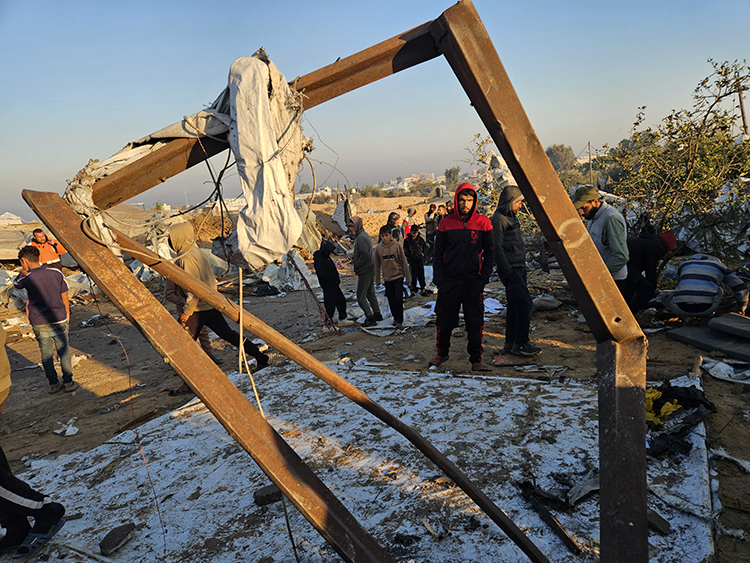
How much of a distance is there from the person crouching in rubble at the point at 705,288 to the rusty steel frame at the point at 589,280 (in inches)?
175

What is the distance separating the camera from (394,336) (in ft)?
21.9

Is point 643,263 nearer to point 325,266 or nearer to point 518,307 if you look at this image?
point 518,307

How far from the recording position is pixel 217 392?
1.58 meters

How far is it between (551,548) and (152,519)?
218 cm

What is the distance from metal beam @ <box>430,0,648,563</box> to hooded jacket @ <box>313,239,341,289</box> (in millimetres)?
5903

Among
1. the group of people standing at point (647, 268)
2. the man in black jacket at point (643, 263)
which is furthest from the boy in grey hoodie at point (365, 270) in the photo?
the man in black jacket at point (643, 263)

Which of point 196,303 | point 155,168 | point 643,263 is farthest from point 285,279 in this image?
point 155,168

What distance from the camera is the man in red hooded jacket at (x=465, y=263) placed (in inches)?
166

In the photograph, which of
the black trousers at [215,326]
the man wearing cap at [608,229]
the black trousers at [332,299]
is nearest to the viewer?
the man wearing cap at [608,229]

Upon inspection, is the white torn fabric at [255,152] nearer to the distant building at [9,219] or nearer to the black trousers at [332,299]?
the black trousers at [332,299]

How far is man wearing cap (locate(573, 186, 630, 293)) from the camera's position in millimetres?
4355

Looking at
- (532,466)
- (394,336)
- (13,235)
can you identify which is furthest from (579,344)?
(13,235)

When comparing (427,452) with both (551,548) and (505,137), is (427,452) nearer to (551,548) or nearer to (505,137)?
(551,548)

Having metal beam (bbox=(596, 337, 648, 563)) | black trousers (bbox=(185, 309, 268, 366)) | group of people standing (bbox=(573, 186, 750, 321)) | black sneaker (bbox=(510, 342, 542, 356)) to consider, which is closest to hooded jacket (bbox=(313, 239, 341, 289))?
black trousers (bbox=(185, 309, 268, 366))
